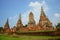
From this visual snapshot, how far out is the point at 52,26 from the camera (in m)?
5.05

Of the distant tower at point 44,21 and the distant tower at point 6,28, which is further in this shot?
the distant tower at point 6,28

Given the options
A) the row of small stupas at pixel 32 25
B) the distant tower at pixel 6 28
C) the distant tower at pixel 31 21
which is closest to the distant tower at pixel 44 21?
the row of small stupas at pixel 32 25

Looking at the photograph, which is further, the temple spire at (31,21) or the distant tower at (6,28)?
the distant tower at (6,28)

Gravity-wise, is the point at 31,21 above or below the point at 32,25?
above

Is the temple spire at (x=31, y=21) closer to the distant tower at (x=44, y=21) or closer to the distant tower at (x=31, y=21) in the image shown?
the distant tower at (x=31, y=21)

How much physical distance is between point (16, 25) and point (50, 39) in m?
1.35

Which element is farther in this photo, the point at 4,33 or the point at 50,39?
the point at 4,33

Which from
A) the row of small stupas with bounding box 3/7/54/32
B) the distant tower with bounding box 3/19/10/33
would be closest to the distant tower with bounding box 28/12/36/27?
the row of small stupas with bounding box 3/7/54/32

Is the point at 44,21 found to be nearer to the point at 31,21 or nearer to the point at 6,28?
the point at 31,21

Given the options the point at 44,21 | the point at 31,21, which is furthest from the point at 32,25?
the point at 44,21

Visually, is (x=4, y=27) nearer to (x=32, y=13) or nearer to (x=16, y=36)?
(x=16, y=36)

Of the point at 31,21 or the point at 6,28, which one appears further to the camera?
the point at 6,28

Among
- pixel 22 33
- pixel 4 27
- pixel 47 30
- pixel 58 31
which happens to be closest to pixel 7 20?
pixel 4 27

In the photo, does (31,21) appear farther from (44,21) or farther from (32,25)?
(44,21)
